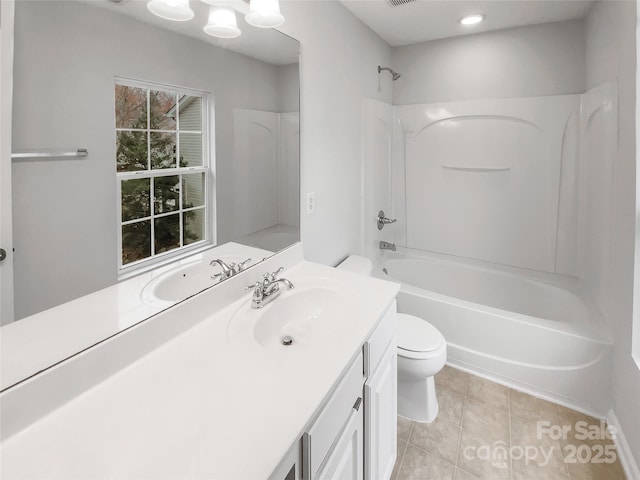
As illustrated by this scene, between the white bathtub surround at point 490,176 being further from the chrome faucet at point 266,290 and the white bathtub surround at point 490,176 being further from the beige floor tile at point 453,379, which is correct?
the chrome faucet at point 266,290

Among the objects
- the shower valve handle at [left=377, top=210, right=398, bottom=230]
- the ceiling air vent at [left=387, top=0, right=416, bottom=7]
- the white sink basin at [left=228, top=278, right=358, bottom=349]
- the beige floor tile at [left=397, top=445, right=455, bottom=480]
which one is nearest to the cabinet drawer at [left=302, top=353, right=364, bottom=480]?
the white sink basin at [left=228, top=278, right=358, bottom=349]

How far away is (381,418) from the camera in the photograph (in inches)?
52.6

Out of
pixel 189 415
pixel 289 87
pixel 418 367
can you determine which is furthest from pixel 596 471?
pixel 289 87

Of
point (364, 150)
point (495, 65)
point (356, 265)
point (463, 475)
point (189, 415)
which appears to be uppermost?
point (495, 65)

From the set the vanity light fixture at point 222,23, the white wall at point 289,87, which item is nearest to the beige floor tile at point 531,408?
the white wall at point 289,87

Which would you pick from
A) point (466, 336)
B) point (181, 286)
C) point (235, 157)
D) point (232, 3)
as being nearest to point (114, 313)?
point (181, 286)

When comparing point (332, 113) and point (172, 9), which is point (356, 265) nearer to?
point (332, 113)

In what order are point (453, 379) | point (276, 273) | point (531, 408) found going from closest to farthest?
point (276, 273) → point (531, 408) → point (453, 379)

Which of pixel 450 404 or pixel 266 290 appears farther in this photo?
pixel 450 404

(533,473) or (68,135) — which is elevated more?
(68,135)

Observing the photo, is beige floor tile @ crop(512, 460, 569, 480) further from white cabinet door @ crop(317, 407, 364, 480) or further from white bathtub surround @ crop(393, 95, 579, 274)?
white bathtub surround @ crop(393, 95, 579, 274)

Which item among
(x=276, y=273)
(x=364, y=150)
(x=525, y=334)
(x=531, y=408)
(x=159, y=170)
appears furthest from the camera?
(x=364, y=150)

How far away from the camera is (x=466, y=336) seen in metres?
2.31

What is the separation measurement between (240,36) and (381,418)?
166cm
